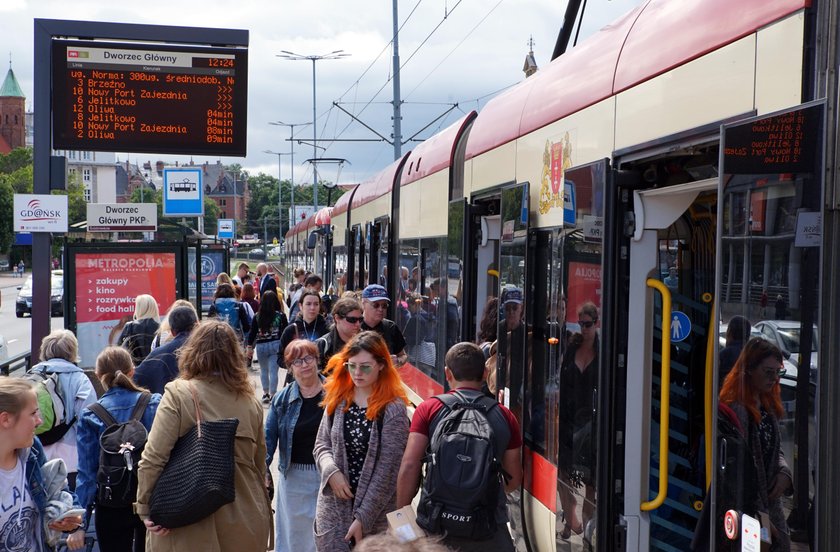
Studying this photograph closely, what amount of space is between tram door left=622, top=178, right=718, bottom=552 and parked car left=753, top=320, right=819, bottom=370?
4.11 ft

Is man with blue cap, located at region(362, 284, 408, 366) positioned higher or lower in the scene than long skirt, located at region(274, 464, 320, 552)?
higher

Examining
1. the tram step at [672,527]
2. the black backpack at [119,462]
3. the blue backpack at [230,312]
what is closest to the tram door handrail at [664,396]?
the tram step at [672,527]

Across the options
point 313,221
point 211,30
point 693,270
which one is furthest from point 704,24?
point 313,221

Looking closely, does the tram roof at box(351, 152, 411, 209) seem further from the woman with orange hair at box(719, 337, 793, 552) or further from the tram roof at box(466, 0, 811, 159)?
the woman with orange hair at box(719, 337, 793, 552)

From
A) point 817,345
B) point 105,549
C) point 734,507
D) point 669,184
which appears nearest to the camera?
point 817,345

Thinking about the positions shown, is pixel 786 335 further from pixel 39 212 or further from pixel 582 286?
pixel 39 212

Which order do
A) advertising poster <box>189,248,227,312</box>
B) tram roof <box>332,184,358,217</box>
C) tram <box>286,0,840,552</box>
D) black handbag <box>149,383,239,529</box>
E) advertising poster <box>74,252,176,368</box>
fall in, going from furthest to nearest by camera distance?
advertising poster <box>189,248,227,312</box>
tram roof <box>332,184,358,217</box>
advertising poster <box>74,252,176,368</box>
black handbag <box>149,383,239,529</box>
tram <box>286,0,840,552</box>

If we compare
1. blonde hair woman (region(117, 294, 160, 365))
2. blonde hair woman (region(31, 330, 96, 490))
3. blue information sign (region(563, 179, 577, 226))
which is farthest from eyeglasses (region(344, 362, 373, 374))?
blonde hair woman (region(117, 294, 160, 365))

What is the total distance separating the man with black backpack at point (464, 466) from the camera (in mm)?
4656

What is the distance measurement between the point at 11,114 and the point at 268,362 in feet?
441

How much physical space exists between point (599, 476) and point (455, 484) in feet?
2.08

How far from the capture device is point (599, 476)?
451cm

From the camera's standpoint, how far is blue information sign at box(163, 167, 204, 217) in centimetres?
2175

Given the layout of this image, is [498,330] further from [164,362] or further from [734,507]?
[734,507]
